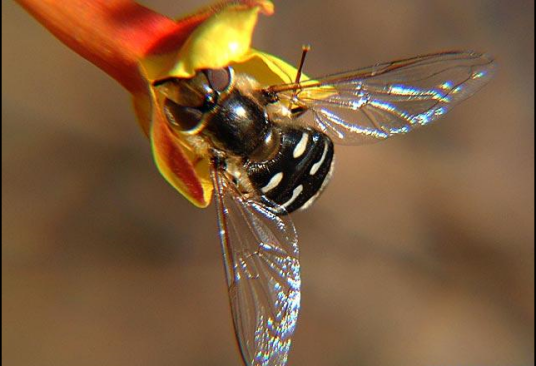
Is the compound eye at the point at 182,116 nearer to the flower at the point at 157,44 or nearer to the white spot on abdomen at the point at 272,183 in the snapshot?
the flower at the point at 157,44

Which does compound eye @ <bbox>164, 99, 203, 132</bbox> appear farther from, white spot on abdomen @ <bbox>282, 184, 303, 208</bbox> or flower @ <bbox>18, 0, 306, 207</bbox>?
white spot on abdomen @ <bbox>282, 184, 303, 208</bbox>

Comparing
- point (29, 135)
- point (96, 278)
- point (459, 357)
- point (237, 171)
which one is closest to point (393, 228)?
point (459, 357)

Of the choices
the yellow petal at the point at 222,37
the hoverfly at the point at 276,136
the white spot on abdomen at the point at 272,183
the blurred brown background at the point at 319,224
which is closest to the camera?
the yellow petal at the point at 222,37

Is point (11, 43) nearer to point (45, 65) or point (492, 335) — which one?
point (45, 65)

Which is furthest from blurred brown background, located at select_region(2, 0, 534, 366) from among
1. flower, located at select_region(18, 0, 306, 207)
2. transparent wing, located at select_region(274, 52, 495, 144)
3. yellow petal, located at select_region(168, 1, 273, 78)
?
yellow petal, located at select_region(168, 1, 273, 78)

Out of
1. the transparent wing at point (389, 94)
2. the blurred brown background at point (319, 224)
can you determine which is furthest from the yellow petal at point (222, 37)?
the blurred brown background at point (319, 224)

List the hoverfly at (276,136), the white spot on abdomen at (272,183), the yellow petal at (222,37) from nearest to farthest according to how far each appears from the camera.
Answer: the yellow petal at (222,37) < the hoverfly at (276,136) < the white spot on abdomen at (272,183)
